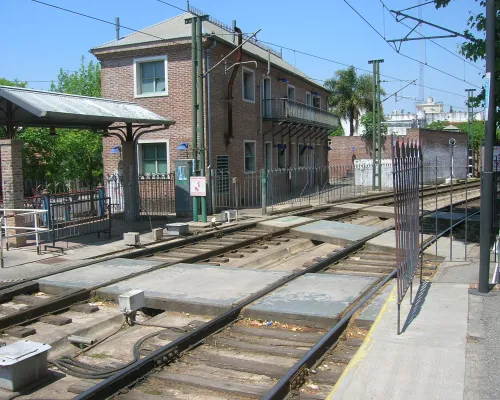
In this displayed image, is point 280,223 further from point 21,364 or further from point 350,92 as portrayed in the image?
point 350,92

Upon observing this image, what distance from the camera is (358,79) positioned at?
184 feet

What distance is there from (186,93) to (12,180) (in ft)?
36.0

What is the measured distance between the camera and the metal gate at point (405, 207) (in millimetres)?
5828

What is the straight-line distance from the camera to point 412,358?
5.31 metres

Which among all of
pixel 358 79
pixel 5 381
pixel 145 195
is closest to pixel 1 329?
pixel 5 381

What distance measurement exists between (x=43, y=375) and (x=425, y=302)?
4795mm

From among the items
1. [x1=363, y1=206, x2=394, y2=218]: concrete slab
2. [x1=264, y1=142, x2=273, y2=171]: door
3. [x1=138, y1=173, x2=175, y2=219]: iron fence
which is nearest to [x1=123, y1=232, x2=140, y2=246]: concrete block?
[x1=138, y1=173, x2=175, y2=219]: iron fence

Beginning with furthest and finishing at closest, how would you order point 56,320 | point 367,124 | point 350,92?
point 350,92 < point 367,124 < point 56,320

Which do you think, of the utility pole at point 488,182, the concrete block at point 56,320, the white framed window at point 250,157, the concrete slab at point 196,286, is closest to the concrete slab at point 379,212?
Answer: the white framed window at point 250,157

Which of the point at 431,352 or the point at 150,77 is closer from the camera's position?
the point at 431,352

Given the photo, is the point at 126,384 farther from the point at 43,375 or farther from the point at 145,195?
the point at 145,195

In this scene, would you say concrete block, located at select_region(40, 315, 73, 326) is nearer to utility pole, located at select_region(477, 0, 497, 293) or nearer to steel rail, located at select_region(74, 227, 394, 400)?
steel rail, located at select_region(74, 227, 394, 400)

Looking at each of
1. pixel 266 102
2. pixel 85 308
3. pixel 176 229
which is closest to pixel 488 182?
pixel 85 308

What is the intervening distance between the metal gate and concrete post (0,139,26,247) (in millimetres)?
9871
